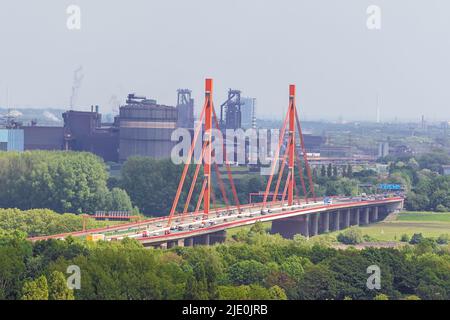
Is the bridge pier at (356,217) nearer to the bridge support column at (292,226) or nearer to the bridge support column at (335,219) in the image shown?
the bridge support column at (335,219)

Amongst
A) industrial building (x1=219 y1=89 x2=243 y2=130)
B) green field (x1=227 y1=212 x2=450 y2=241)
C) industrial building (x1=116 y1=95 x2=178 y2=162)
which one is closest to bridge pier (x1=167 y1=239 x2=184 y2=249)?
green field (x1=227 y1=212 x2=450 y2=241)

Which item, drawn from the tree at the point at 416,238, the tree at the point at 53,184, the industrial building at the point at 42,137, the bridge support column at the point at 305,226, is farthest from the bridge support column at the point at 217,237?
the industrial building at the point at 42,137

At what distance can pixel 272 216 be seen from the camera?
67.2 metres

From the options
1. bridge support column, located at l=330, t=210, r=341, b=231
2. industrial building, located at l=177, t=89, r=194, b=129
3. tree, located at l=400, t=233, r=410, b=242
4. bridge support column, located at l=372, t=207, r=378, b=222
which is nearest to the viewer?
tree, located at l=400, t=233, r=410, b=242

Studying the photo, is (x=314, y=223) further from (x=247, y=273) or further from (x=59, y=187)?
(x=247, y=273)

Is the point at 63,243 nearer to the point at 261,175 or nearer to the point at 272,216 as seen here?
the point at 272,216

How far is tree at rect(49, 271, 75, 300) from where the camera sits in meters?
33.0

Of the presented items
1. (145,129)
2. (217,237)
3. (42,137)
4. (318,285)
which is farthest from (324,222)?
(318,285)

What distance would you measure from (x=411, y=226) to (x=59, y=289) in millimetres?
42670

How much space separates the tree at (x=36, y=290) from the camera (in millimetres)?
33138

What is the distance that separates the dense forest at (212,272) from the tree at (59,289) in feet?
0.07

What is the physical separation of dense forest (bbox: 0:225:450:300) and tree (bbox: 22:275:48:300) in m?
0.02

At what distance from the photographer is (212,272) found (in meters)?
36.1

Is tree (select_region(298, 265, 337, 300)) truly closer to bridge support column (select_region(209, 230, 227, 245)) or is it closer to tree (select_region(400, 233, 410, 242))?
bridge support column (select_region(209, 230, 227, 245))
